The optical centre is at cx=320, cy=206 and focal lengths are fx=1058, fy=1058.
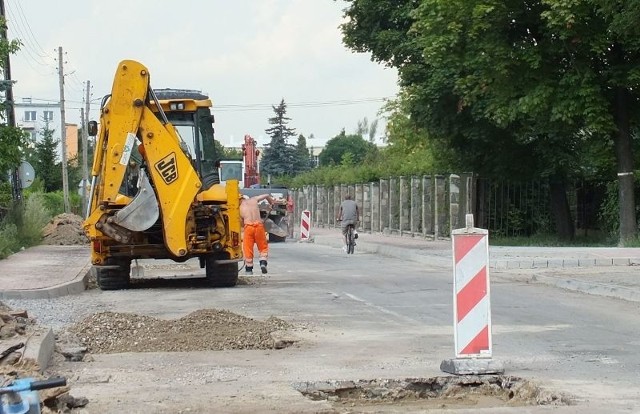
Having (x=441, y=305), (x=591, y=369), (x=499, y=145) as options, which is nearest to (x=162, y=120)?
(x=441, y=305)

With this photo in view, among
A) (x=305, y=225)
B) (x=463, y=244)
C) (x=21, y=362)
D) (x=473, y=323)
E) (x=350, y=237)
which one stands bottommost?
(x=21, y=362)

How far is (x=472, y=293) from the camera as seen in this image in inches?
353

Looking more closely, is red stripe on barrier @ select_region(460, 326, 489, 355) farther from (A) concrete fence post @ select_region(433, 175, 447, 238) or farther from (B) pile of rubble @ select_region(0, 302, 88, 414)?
(A) concrete fence post @ select_region(433, 175, 447, 238)

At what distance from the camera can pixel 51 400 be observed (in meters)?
6.86

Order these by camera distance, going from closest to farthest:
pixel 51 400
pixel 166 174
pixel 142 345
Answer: pixel 51 400
pixel 142 345
pixel 166 174

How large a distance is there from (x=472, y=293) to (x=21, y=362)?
147 inches

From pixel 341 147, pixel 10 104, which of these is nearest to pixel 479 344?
pixel 10 104

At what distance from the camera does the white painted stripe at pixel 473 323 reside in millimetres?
8859

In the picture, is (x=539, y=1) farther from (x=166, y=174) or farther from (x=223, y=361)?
(x=223, y=361)

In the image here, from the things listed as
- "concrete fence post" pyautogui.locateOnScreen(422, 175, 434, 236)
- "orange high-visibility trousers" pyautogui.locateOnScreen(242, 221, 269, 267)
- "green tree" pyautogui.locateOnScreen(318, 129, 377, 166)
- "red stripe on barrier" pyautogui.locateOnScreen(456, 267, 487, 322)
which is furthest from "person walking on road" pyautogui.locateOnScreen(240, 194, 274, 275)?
"green tree" pyautogui.locateOnScreen(318, 129, 377, 166)

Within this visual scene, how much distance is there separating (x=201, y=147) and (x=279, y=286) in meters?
3.10

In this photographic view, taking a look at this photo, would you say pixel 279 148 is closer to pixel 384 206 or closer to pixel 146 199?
pixel 384 206

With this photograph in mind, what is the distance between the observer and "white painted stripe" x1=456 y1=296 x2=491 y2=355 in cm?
886

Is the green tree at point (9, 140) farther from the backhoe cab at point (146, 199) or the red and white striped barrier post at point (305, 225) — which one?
the red and white striped barrier post at point (305, 225)
